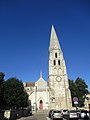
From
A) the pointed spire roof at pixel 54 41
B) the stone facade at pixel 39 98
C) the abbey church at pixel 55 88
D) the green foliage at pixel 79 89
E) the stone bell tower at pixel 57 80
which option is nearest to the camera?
the stone bell tower at pixel 57 80

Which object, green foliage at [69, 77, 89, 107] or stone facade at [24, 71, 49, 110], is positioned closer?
stone facade at [24, 71, 49, 110]

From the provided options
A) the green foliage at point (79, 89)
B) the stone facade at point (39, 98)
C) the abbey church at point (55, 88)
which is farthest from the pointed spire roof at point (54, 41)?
the stone facade at point (39, 98)

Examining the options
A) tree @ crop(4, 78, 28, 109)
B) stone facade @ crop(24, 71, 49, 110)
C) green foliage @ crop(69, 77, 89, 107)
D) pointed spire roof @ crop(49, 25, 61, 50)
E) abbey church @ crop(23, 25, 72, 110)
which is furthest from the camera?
pointed spire roof @ crop(49, 25, 61, 50)

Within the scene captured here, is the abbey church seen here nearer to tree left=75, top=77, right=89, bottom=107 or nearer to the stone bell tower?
the stone bell tower

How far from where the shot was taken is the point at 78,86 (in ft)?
263

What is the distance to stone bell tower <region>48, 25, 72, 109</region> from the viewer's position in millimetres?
68188

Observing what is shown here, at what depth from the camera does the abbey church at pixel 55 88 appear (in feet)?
225

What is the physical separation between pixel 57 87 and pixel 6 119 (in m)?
43.7

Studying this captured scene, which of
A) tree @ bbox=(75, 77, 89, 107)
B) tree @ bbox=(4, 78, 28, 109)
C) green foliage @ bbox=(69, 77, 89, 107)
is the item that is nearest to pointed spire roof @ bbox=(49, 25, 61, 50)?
green foliage @ bbox=(69, 77, 89, 107)

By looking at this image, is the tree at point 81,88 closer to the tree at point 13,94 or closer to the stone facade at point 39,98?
the stone facade at point 39,98

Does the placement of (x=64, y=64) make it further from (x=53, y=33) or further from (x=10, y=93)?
(x=10, y=93)

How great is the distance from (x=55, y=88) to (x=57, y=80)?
128 inches

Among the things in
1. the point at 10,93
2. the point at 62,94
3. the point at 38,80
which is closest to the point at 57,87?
the point at 62,94

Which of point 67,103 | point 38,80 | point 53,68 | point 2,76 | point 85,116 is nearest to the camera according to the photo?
point 85,116
